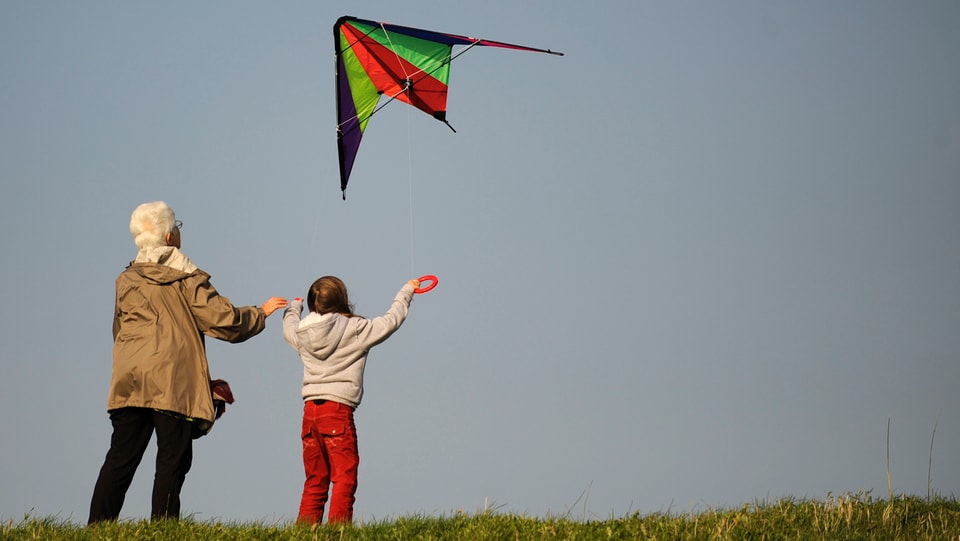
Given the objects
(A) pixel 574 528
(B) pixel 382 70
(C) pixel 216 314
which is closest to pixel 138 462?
(C) pixel 216 314

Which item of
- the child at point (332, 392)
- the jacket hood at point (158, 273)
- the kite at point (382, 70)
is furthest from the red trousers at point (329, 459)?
the kite at point (382, 70)

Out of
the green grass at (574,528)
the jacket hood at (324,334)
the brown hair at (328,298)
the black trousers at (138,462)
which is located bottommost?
the green grass at (574,528)

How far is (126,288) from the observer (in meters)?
6.72

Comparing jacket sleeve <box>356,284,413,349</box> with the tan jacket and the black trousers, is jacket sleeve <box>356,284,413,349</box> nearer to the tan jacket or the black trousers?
the tan jacket

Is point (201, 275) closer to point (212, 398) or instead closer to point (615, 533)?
point (212, 398)

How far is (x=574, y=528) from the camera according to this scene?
6.00m

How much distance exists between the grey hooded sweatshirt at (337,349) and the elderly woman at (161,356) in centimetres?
34

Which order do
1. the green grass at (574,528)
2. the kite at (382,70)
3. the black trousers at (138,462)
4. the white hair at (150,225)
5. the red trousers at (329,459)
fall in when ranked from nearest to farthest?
1. the green grass at (574,528)
2. the black trousers at (138,462)
3. the red trousers at (329,459)
4. the white hair at (150,225)
5. the kite at (382,70)

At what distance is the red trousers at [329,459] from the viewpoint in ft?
21.7

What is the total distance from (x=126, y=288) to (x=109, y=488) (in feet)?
3.95

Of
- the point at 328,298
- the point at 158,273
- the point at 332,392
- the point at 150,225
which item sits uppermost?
the point at 150,225

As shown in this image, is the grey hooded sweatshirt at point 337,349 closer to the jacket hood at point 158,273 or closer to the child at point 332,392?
the child at point 332,392

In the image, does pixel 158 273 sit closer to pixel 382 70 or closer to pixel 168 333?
pixel 168 333

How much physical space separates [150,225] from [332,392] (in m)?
1.54
